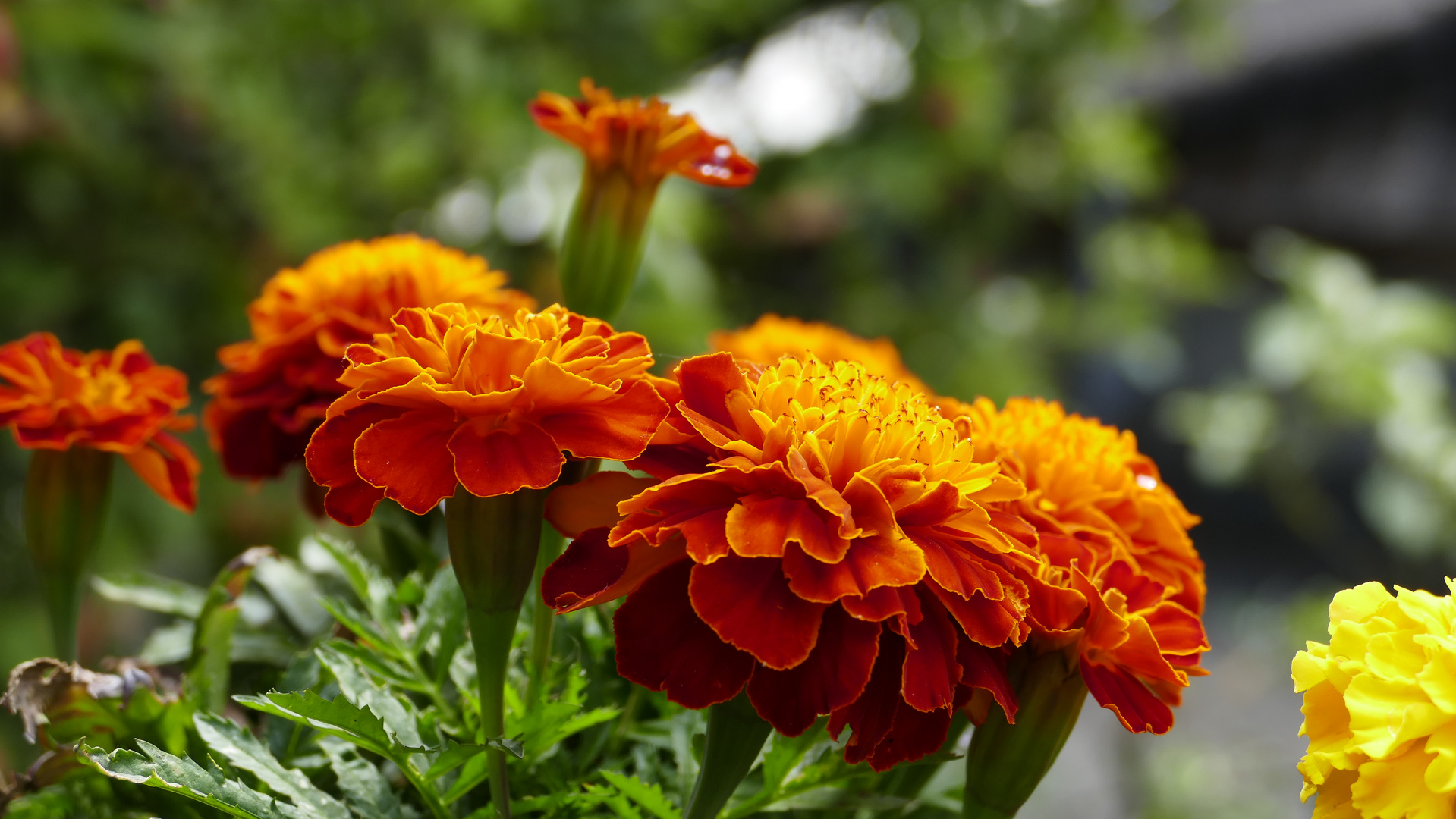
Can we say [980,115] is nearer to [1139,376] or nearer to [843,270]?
[843,270]

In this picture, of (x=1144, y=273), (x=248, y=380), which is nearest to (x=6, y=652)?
(x=248, y=380)

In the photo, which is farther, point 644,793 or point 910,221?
point 910,221

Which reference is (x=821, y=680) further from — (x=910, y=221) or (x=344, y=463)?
(x=910, y=221)

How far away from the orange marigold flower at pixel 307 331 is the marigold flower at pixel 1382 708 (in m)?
0.25

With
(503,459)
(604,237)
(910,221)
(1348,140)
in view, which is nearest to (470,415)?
(503,459)

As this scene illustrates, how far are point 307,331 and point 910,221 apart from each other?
5.29 ft

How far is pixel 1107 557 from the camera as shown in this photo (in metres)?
0.26

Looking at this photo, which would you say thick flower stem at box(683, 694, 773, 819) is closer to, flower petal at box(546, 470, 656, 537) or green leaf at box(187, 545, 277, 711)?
flower petal at box(546, 470, 656, 537)

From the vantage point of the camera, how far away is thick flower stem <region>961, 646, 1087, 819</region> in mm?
248

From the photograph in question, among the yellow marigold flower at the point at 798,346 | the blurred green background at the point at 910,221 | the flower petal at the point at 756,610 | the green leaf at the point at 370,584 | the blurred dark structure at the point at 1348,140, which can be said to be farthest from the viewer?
the blurred dark structure at the point at 1348,140

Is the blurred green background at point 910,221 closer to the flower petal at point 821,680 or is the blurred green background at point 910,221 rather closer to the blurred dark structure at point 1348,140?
the blurred dark structure at point 1348,140

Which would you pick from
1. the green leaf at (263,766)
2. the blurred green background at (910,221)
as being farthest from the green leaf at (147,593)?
the blurred green background at (910,221)

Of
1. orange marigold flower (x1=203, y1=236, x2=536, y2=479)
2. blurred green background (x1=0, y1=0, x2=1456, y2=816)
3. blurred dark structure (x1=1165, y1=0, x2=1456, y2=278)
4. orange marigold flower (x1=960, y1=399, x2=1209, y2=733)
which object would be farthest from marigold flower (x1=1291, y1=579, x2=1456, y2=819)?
blurred dark structure (x1=1165, y1=0, x2=1456, y2=278)

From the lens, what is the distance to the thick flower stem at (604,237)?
0.35m
